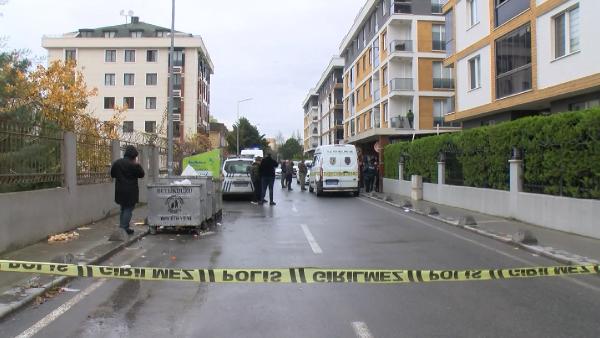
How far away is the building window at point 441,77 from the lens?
1658 inches

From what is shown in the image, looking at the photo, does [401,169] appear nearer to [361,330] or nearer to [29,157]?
[29,157]

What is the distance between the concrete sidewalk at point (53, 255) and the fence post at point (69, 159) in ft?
3.47

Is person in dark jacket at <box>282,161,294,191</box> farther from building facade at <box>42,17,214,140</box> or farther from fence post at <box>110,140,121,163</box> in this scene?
building facade at <box>42,17,214,140</box>

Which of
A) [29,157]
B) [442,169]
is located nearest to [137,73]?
[442,169]

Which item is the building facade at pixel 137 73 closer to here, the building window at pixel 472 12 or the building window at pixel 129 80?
the building window at pixel 129 80

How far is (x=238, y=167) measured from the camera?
2214cm

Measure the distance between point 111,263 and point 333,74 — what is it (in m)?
72.1

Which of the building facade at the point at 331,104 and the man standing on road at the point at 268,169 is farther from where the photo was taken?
the building facade at the point at 331,104

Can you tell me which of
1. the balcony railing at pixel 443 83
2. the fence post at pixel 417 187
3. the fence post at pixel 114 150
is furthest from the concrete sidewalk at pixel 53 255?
the balcony railing at pixel 443 83

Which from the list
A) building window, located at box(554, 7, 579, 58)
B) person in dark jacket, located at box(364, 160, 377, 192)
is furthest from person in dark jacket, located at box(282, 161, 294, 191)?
building window, located at box(554, 7, 579, 58)

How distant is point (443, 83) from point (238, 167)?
25.2 metres

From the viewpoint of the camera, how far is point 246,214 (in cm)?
1655

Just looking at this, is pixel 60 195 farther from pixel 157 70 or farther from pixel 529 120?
pixel 157 70

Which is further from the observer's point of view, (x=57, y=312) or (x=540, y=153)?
(x=540, y=153)
